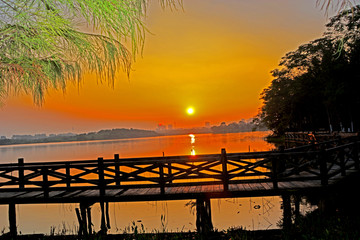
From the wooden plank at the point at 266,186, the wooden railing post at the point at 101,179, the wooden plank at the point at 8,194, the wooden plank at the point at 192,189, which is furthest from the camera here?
the wooden plank at the point at 8,194

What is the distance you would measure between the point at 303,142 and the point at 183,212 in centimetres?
3226

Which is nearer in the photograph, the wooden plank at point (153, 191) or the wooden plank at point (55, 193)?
the wooden plank at point (153, 191)

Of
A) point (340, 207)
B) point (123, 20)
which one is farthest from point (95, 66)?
point (340, 207)

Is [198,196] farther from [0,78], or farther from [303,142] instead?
[303,142]

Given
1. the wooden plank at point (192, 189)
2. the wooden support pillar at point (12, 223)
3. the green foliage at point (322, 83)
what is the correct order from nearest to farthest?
the wooden plank at point (192, 189) < the wooden support pillar at point (12, 223) < the green foliage at point (322, 83)

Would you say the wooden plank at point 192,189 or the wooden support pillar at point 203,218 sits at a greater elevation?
the wooden plank at point 192,189

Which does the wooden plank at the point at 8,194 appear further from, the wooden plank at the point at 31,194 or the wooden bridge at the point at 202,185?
the wooden plank at the point at 31,194

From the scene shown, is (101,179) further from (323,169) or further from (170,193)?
(323,169)

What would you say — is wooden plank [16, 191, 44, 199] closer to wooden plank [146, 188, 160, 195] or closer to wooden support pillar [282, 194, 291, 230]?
wooden plank [146, 188, 160, 195]

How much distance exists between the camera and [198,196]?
31.4 ft

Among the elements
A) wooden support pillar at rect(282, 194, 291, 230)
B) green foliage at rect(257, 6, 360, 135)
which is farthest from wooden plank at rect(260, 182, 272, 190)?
green foliage at rect(257, 6, 360, 135)

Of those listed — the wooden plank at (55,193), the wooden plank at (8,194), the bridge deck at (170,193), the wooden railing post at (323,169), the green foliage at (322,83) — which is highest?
the green foliage at (322,83)

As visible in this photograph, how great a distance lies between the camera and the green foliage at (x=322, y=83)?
3572 centimetres

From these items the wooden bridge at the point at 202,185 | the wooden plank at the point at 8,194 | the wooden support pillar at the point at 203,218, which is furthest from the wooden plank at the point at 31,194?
the wooden support pillar at the point at 203,218
